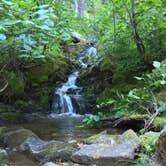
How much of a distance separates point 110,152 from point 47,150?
1.19 metres

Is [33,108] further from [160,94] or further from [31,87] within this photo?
[160,94]

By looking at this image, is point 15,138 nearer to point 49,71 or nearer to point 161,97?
point 161,97

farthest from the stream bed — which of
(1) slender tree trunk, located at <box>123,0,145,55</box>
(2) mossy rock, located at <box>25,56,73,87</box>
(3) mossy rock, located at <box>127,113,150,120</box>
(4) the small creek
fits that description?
(1) slender tree trunk, located at <box>123,0,145,55</box>

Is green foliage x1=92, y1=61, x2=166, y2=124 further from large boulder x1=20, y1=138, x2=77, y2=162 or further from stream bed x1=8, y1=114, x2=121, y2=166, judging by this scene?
large boulder x1=20, y1=138, x2=77, y2=162

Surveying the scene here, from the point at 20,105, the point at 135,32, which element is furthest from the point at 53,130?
the point at 135,32

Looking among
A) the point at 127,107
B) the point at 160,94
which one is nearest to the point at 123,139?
the point at 127,107

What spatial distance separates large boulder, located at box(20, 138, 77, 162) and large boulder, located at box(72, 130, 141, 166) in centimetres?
39

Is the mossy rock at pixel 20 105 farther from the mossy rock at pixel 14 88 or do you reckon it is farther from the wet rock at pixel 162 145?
the wet rock at pixel 162 145

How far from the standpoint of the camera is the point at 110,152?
412 cm

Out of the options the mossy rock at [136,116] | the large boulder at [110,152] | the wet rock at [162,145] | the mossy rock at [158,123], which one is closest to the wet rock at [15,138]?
the large boulder at [110,152]

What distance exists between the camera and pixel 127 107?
18.9ft

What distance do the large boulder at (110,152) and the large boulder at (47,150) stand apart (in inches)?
15.2

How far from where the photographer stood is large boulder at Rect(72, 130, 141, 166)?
399 centimetres

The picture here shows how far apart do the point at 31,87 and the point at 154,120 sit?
6.05m
